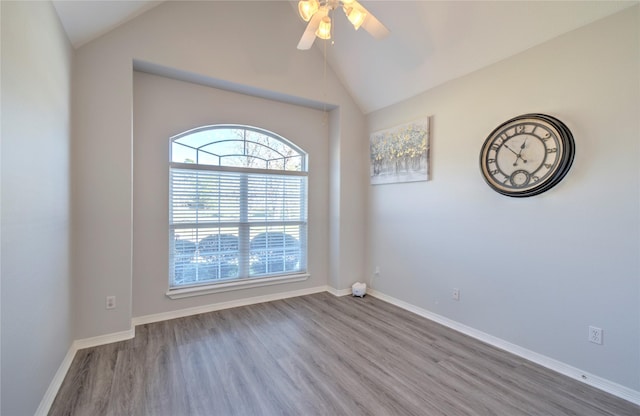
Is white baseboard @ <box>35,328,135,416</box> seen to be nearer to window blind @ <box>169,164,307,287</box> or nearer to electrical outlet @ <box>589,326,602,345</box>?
window blind @ <box>169,164,307,287</box>

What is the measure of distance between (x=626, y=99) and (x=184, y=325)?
4.32 metres

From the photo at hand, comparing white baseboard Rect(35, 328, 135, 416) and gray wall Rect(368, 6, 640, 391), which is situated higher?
gray wall Rect(368, 6, 640, 391)

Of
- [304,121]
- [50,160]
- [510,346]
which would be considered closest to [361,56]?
[304,121]

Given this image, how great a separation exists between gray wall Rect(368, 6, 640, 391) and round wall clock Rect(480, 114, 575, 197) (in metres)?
0.10

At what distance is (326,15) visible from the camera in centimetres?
219

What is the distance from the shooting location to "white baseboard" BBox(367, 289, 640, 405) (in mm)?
1973

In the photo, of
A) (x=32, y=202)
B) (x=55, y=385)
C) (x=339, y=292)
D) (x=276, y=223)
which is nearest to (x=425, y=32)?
(x=276, y=223)

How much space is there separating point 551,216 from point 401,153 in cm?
177

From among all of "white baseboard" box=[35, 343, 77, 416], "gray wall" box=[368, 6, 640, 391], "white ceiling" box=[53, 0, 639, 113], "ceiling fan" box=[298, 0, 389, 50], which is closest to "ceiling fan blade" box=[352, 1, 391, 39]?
"ceiling fan" box=[298, 0, 389, 50]

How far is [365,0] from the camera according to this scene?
9.86ft

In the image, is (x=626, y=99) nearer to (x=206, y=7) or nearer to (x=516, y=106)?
(x=516, y=106)

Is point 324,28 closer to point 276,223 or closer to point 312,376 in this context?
point 276,223

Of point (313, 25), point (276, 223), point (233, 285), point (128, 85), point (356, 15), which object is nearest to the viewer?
point (356, 15)

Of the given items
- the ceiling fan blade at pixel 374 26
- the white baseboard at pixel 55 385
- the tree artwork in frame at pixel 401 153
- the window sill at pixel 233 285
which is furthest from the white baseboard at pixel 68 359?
the tree artwork in frame at pixel 401 153
